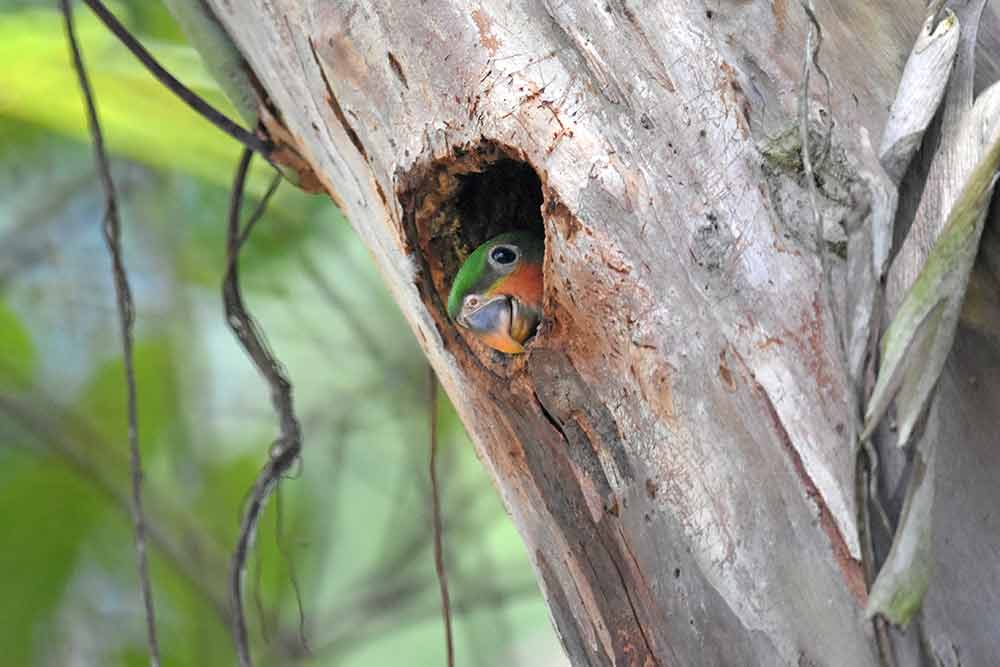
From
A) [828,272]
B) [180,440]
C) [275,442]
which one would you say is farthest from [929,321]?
[180,440]

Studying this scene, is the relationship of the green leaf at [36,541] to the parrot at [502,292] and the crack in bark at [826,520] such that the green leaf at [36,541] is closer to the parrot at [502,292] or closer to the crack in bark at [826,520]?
the parrot at [502,292]

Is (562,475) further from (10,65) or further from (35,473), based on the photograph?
(35,473)

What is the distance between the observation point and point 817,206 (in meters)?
1.02

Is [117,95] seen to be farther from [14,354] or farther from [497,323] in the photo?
[14,354]

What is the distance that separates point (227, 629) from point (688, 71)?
2476mm

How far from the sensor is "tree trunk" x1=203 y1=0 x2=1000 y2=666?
998 mm

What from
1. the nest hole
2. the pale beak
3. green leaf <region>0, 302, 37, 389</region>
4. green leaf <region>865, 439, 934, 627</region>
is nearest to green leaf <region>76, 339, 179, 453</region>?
green leaf <region>0, 302, 37, 389</region>

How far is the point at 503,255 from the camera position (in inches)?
60.7

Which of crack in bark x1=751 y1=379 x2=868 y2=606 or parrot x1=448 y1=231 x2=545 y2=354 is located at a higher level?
parrot x1=448 y1=231 x2=545 y2=354

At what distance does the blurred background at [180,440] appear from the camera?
3.11 m

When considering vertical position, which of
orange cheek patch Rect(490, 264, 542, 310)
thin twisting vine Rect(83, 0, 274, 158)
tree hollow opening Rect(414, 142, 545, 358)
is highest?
thin twisting vine Rect(83, 0, 274, 158)

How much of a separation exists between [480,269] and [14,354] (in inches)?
87.6

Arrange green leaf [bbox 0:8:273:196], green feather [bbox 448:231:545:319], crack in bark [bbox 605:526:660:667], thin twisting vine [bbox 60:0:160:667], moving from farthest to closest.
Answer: green leaf [bbox 0:8:273:196] → thin twisting vine [bbox 60:0:160:667] → green feather [bbox 448:231:545:319] → crack in bark [bbox 605:526:660:667]

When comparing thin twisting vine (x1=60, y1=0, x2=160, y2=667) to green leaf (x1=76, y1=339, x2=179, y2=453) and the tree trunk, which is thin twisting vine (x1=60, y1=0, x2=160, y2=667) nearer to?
the tree trunk
